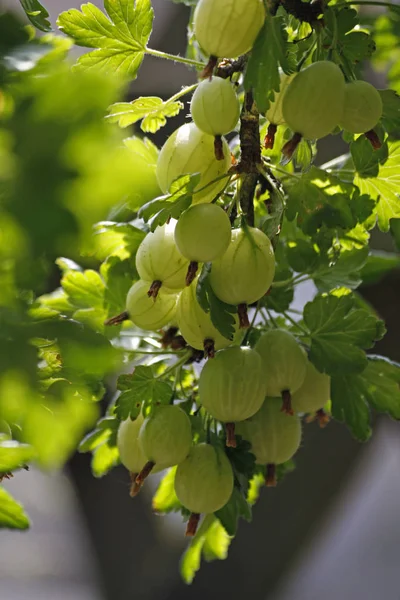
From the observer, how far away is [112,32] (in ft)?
1.97

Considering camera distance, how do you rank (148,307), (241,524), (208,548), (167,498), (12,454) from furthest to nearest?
(241,524), (208,548), (167,498), (148,307), (12,454)

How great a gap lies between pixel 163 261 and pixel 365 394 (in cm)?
23

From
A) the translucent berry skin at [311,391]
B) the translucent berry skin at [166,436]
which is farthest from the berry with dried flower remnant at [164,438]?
the translucent berry skin at [311,391]

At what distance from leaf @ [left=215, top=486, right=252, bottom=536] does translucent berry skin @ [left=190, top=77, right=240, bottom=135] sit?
301 mm

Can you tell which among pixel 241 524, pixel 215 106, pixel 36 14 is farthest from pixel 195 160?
pixel 241 524

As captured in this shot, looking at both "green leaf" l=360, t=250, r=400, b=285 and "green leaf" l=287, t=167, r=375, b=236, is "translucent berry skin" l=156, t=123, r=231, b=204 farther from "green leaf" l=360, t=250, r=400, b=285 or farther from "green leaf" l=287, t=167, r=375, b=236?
"green leaf" l=360, t=250, r=400, b=285

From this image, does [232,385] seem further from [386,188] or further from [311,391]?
[386,188]

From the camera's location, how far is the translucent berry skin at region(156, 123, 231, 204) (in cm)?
53

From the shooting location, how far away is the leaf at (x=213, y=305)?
0.50 meters

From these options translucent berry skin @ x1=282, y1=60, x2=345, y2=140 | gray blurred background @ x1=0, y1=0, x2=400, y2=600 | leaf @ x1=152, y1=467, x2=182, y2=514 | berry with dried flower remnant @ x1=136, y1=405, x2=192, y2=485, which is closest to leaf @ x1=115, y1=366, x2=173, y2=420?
berry with dried flower remnant @ x1=136, y1=405, x2=192, y2=485

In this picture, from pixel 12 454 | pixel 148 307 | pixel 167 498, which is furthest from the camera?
pixel 167 498

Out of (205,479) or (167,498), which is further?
(167,498)

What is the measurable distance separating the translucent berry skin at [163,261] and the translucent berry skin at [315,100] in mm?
120

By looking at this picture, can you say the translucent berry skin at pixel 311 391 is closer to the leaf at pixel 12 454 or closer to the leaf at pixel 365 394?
the leaf at pixel 365 394
